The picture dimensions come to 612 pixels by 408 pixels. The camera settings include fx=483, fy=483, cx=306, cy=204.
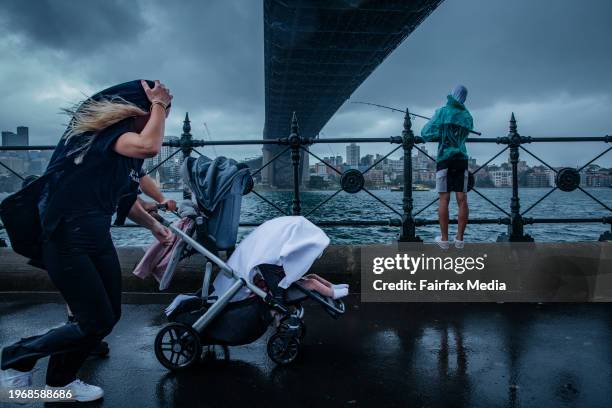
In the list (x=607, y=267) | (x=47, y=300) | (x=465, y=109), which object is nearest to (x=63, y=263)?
(x=47, y=300)

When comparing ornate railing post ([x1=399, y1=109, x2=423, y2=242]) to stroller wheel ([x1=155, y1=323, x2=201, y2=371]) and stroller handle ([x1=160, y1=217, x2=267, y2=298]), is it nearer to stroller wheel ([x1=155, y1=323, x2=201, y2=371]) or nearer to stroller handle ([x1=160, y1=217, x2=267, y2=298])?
stroller handle ([x1=160, y1=217, x2=267, y2=298])

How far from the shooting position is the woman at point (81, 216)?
237 cm

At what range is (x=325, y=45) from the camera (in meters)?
38.8

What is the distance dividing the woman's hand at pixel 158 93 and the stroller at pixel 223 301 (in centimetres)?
80

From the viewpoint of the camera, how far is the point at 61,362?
8.26ft

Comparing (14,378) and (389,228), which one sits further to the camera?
(389,228)

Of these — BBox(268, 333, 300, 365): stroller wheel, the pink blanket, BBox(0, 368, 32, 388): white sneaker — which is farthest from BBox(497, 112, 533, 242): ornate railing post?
BBox(0, 368, 32, 388): white sneaker

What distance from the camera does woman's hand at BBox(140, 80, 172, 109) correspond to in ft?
8.19

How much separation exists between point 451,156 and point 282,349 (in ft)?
10.2


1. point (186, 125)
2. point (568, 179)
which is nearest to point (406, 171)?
point (568, 179)

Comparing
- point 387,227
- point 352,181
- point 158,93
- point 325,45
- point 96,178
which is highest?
point 325,45

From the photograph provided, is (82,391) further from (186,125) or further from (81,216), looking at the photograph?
(186,125)

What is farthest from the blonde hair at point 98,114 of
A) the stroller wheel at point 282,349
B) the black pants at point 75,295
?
the stroller wheel at point 282,349

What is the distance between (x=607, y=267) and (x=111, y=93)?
4.86 meters
